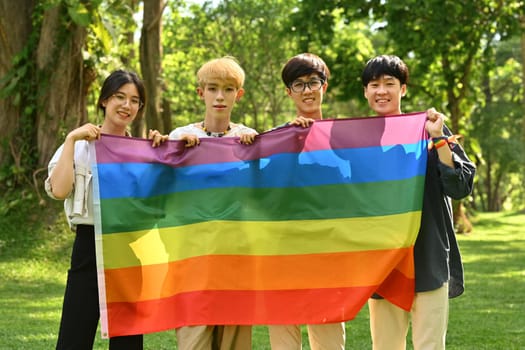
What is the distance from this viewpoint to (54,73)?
12.8 m

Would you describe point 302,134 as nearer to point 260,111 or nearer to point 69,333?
point 69,333

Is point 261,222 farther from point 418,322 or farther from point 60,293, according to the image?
point 60,293

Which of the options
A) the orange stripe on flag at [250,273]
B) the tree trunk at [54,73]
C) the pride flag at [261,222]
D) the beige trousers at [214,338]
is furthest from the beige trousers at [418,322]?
the tree trunk at [54,73]

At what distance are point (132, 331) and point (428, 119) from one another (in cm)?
198

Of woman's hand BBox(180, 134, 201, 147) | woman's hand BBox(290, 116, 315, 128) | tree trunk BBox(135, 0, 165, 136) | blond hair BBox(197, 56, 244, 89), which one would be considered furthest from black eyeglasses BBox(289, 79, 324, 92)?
tree trunk BBox(135, 0, 165, 136)

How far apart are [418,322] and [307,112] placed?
4.39ft

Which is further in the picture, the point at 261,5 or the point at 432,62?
the point at 261,5

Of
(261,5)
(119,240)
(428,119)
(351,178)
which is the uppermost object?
(261,5)

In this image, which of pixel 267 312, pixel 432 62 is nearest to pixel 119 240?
pixel 267 312

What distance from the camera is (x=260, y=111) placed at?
2644 centimetres

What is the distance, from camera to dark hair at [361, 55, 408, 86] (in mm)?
4582

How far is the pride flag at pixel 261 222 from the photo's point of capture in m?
4.53

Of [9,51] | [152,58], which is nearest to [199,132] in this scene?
[9,51]

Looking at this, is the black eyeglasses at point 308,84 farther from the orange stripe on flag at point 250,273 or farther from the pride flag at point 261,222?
the orange stripe on flag at point 250,273
